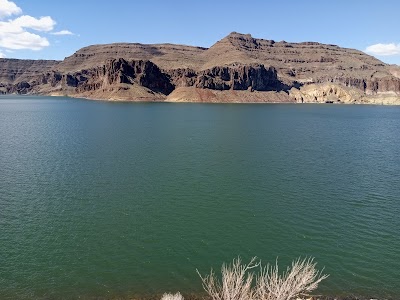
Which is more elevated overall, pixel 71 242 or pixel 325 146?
pixel 325 146

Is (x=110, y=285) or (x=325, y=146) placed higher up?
(x=325, y=146)

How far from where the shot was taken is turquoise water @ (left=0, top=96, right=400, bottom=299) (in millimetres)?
30484

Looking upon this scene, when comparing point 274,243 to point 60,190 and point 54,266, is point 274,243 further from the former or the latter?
point 60,190

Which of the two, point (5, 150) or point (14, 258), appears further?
point (5, 150)

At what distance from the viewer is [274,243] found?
1451 inches

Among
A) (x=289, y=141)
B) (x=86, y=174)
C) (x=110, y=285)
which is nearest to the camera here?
(x=110, y=285)

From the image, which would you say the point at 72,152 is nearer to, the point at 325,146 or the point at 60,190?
the point at 60,190

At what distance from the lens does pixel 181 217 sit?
141 feet

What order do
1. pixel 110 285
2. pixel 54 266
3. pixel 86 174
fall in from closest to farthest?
pixel 110 285 → pixel 54 266 → pixel 86 174

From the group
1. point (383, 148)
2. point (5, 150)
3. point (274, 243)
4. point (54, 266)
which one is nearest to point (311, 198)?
point (274, 243)

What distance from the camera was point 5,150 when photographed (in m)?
79.2

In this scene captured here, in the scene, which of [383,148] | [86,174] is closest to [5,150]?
[86,174]

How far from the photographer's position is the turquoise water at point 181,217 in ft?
100

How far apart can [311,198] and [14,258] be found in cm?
3951
